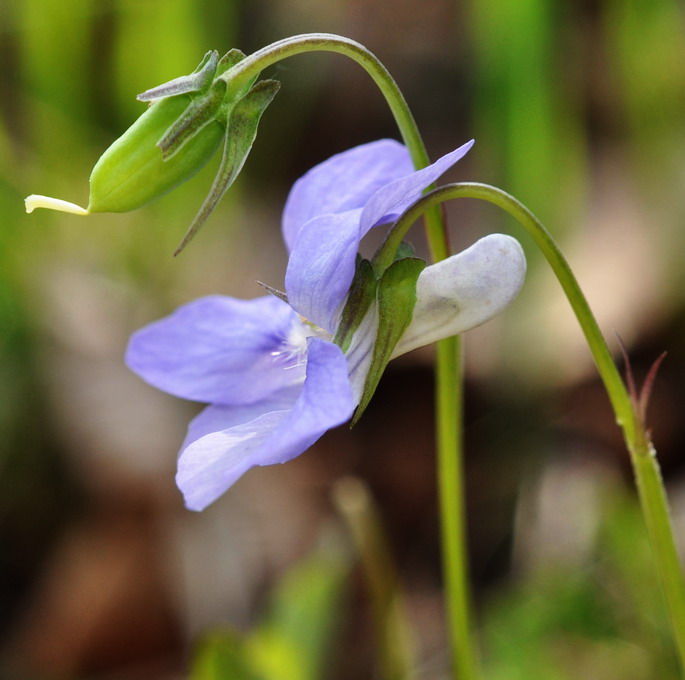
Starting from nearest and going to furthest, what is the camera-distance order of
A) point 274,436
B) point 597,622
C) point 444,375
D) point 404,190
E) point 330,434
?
point 274,436 < point 404,190 < point 444,375 < point 597,622 < point 330,434

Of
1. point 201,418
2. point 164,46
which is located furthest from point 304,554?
point 164,46

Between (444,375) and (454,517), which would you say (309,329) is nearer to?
(444,375)

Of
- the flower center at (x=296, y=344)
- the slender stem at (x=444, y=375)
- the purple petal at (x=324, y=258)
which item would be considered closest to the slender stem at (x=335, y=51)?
the slender stem at (x=444, y=375)

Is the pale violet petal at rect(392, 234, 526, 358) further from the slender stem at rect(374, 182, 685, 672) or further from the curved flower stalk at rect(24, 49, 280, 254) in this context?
the curved flower stalk at rect(24, 49, 280, 254)

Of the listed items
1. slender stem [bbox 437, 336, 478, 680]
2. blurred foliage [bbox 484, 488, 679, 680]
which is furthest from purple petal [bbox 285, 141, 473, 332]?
blurred foliage [bbox 484, 488, 679, 680]

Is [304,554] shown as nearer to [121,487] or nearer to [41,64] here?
[121,487]

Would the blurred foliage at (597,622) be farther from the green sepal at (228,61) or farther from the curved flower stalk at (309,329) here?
the green sepal at (228,61)

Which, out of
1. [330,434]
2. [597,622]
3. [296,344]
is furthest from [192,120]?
[330,434]

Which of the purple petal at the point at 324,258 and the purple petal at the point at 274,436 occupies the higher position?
the purple petal at the point at 324,258
